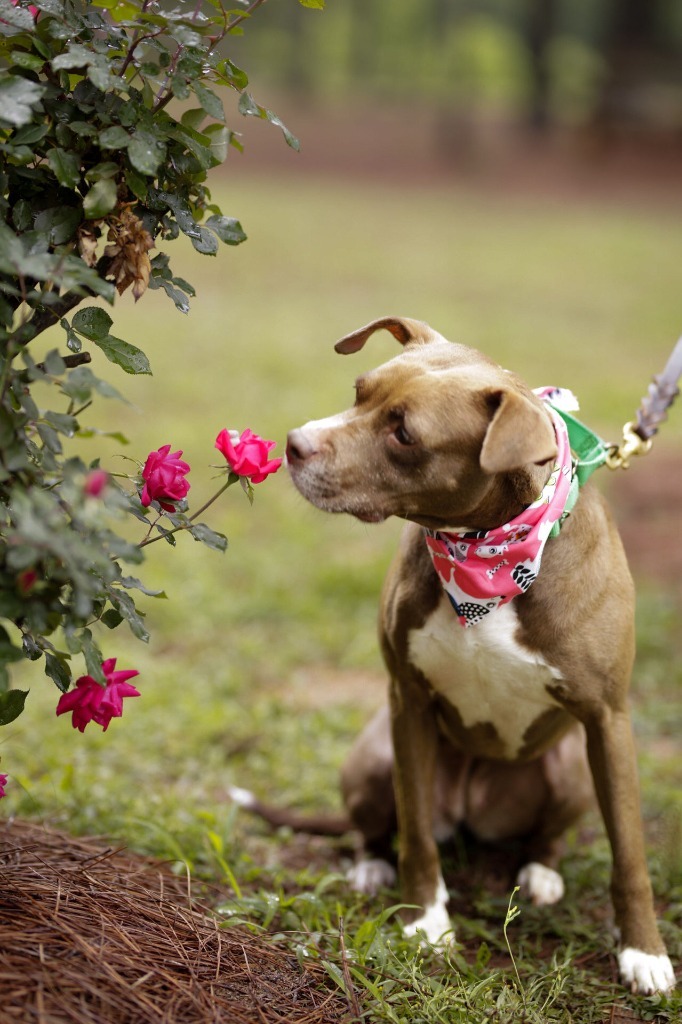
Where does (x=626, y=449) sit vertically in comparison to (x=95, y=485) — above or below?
below

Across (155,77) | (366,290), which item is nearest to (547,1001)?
(155,77)

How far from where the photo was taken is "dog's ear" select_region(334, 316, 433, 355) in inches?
113

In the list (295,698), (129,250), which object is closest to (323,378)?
(295,698)

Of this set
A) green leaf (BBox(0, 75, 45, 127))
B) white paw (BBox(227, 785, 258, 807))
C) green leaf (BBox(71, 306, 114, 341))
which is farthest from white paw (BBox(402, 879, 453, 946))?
green leaf (BBox(0, 75, 45, 127))

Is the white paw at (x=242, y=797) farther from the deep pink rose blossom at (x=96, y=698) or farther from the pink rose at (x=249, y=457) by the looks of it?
the pink rose at (x=249, y=457)

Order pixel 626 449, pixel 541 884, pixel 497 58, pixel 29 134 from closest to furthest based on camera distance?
pixel 29 134 → pixel 626 449 → pixel 541 884 → pixel 497 58

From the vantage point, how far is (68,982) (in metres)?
2.10

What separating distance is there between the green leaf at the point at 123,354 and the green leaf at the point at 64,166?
324 millimetres

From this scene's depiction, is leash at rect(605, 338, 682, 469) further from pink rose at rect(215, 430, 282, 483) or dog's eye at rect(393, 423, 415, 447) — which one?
pink rose at rect(215, 430, 282, 483)

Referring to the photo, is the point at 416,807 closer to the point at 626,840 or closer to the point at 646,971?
the point at 626,840

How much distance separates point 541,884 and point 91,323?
2.20 meters

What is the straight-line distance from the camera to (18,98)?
2041 mm

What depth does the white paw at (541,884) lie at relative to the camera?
3322 millimetres

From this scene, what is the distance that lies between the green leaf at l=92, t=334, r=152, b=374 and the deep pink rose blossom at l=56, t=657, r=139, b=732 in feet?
2.08
